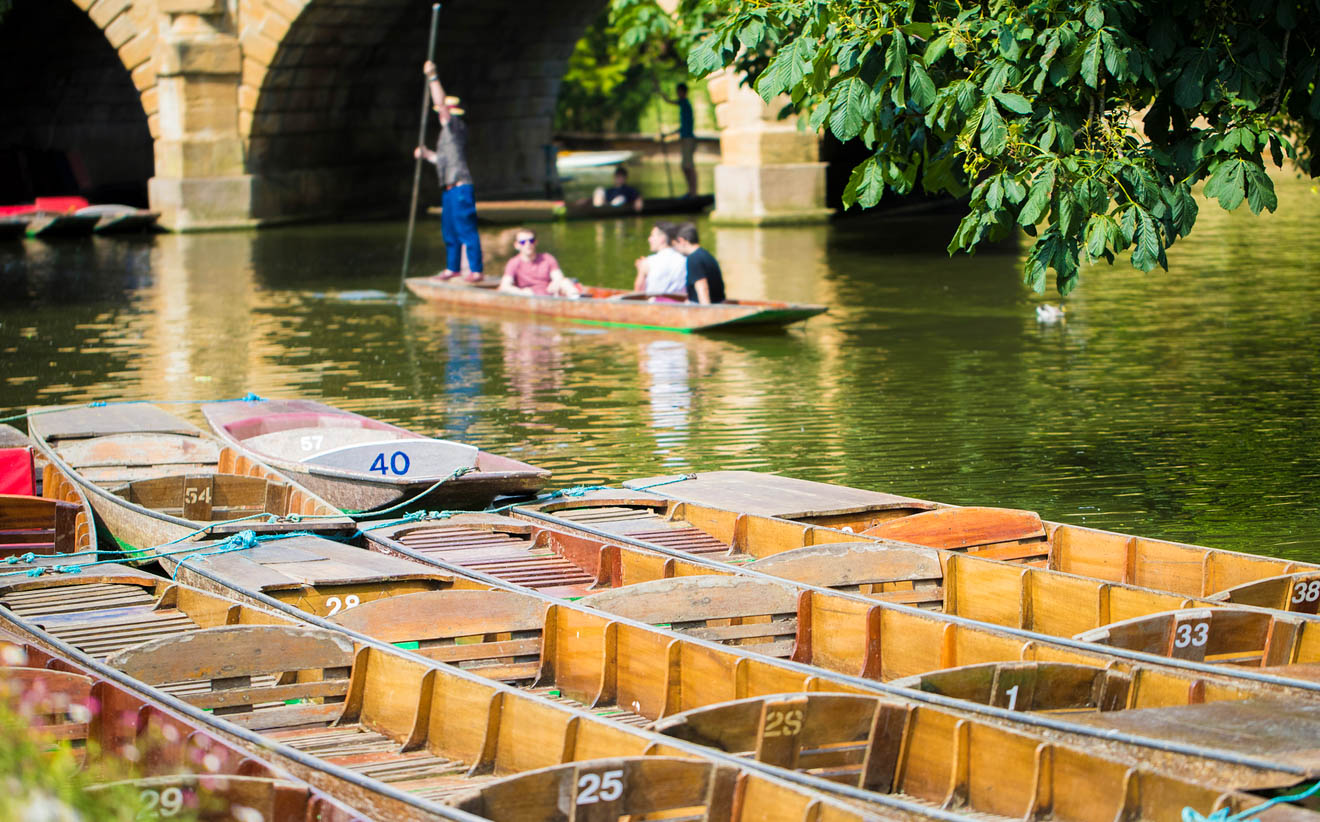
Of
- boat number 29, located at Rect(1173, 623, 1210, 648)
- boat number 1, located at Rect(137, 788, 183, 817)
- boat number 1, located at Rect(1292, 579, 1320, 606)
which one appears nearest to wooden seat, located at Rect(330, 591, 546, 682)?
boat number 1, located at Rect(137, 788, 183, 817)

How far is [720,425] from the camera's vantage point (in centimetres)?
1110

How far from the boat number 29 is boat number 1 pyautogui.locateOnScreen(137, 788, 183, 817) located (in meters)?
3.35

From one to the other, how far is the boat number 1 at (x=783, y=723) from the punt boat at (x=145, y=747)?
4.28 feet

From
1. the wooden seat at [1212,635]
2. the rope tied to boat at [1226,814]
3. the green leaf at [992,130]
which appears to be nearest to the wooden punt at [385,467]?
the green leaf at [992,130]

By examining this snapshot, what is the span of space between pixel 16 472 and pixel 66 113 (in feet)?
84.7

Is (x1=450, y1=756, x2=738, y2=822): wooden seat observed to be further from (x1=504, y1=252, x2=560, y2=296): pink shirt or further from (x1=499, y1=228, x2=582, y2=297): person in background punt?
(x1=504, y1=252, x2=560, y2=296): pink shirt

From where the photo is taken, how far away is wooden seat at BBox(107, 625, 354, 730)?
18.7ft

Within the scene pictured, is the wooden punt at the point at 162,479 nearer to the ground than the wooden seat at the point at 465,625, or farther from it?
farther from it

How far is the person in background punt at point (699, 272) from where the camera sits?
1465 cm

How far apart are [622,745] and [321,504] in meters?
3.81

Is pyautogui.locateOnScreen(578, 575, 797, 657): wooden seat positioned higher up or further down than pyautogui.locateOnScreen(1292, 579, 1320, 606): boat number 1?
further down

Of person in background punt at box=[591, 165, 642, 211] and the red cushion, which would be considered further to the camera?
person in background punt at box=[591, 165, 642, 211]

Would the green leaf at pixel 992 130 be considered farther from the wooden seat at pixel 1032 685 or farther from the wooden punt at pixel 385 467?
the wooden punt at pixel 385 467

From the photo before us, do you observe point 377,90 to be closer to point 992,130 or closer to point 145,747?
point 992,130
